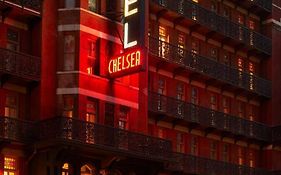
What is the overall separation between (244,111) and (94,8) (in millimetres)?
16852

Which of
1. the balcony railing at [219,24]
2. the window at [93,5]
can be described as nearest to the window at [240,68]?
the balcony railing at [219,24]

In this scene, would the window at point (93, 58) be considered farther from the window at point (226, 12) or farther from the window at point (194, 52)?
the window at point (226, 12)

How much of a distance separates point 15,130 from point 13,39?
183 inches

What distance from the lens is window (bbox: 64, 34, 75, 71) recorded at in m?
40.2

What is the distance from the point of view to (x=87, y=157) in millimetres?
39531

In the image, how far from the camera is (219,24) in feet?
168

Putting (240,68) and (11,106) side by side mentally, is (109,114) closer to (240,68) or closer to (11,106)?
(11,106)

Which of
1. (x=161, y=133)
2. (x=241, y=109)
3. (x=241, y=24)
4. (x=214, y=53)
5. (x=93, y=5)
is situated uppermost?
(x=241, y=24)

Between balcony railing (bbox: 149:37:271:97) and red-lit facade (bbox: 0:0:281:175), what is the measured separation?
7 centimetres

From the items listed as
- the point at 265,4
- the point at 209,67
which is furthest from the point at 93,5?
the point at 265,4

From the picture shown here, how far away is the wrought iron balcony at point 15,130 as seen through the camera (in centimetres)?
3653

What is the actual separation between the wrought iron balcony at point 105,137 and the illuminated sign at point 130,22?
15.2 feet

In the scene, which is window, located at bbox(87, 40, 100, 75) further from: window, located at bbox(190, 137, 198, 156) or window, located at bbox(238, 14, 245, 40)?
window, located at bbox(238, 14, 245, 40)

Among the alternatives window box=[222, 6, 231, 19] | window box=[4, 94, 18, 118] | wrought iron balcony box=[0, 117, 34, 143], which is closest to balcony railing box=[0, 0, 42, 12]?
window box=[4, 94, 18, 118]
